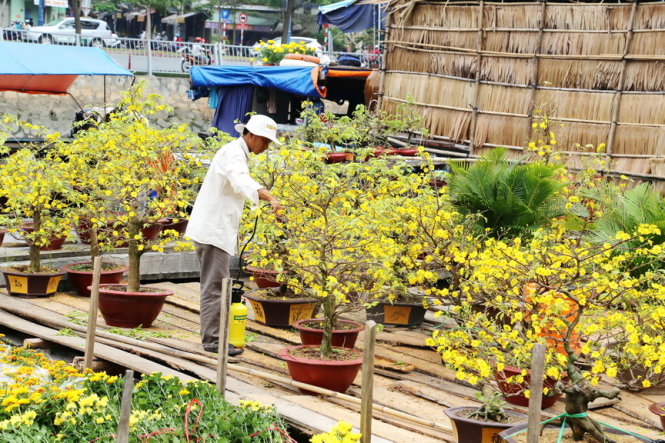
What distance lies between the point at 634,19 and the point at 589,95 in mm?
1202

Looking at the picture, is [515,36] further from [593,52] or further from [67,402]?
[67,402]

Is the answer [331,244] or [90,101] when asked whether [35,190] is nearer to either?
[331,244]

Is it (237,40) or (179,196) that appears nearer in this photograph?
(179,196)

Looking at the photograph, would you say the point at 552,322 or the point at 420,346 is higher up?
Result: the point at 552,322

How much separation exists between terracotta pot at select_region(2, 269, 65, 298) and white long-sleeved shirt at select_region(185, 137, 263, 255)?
2596 millimetres

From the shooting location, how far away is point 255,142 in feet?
23.2

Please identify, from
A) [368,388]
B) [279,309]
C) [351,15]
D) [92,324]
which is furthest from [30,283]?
[351,15]

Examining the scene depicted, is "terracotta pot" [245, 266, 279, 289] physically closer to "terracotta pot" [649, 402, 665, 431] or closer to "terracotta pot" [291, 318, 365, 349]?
"terracotta pot" [291, 318, 365, 349]

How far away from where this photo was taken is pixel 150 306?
7.99 m

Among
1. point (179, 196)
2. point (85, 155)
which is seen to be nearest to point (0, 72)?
point (85, 155)

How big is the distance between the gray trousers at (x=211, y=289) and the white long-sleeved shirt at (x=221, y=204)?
0.26 feet

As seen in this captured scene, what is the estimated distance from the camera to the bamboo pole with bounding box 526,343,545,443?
4258 mm

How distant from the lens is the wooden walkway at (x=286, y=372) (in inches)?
227

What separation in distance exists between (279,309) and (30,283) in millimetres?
2549
